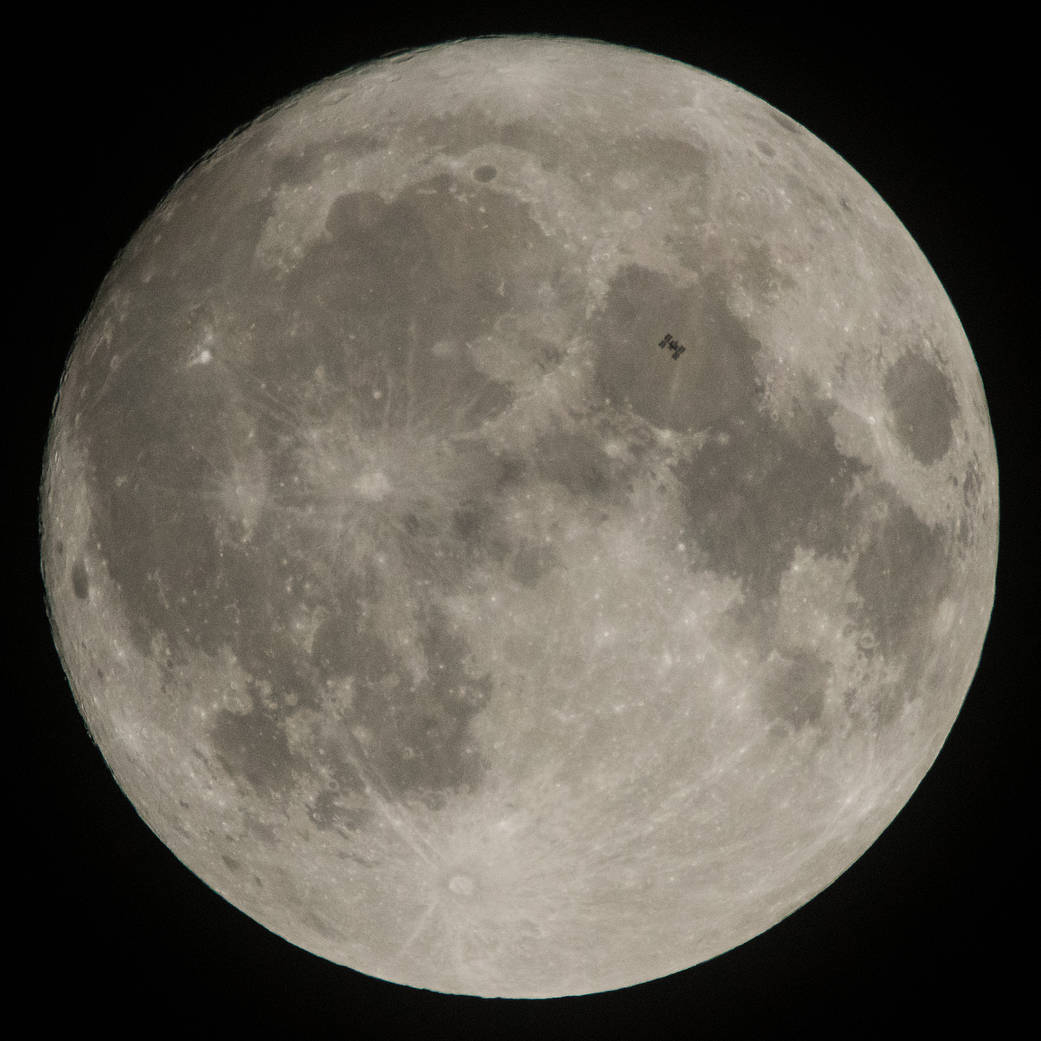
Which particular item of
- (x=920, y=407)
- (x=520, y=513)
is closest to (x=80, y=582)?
(x=520, y=513)

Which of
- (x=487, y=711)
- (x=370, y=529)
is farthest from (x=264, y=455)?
(x=487, y=711)

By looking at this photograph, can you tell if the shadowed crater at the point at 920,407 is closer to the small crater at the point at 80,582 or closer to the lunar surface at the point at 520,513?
the lunar surface at the point at 520,513

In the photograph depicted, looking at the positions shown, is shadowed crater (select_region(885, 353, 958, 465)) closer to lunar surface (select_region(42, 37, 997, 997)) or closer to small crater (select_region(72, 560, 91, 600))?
lunar surface (select_region(42, 37, 997, 997))

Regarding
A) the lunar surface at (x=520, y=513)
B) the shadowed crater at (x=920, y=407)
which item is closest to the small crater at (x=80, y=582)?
the lunar surface at (x=520, y=513)

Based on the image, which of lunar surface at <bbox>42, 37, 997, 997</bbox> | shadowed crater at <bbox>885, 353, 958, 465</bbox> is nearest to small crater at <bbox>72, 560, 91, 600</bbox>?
lunar surface at <bbox>42, 37, 997, 997</bbox>

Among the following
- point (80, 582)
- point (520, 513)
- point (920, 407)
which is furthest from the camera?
point (80, 582)

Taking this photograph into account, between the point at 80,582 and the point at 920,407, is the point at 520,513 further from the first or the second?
the point at 80,582
